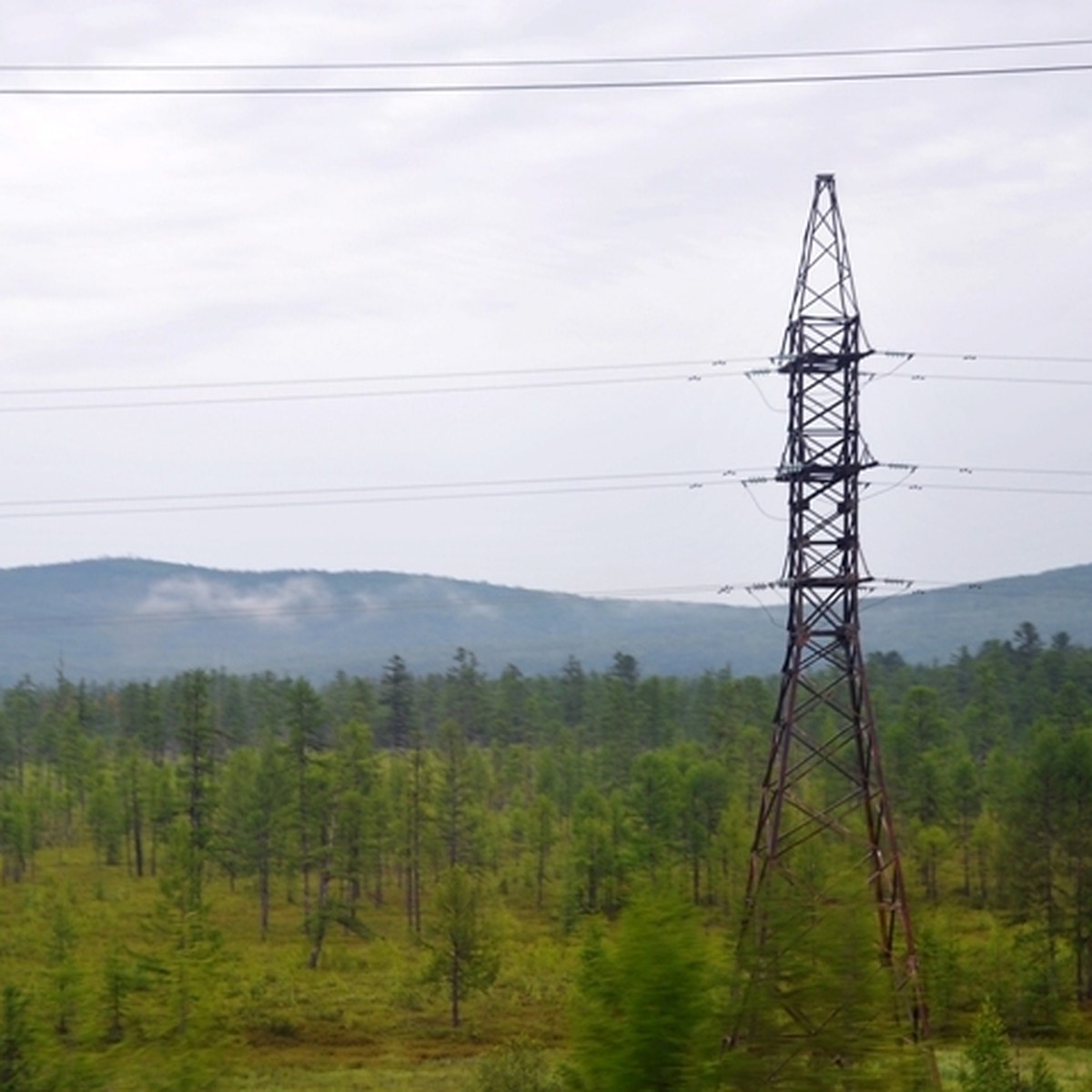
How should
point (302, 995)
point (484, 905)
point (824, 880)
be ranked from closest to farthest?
point (824, 880), point (302, 995), point (484, 905)

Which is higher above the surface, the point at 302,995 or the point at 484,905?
the point at 484,905

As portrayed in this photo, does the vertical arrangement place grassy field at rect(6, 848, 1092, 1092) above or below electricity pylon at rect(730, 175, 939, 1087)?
below

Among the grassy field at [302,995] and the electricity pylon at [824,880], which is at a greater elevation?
the electricity pylon at [824,880]

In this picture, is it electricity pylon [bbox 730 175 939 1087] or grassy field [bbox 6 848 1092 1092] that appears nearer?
electricity pylon [bbox 730 175 939 1087]

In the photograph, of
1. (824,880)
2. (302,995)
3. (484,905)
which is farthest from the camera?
(484,905)

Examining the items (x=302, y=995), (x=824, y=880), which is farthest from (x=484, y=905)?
(x=824, y=880)

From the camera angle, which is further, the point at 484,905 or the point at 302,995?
the point at 484,905

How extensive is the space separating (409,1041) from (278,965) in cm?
939

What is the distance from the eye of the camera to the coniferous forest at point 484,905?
16.1 metres

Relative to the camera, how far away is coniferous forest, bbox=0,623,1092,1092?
16078 millimetres

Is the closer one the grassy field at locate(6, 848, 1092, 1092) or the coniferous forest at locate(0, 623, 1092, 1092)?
the coniferous forest at locate(0, 623, 1092, 1092)

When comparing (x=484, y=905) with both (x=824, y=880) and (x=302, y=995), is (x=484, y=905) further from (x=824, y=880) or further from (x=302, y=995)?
(x=824, y=880)

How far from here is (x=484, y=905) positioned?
5519cm

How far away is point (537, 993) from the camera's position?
48.5 metres
